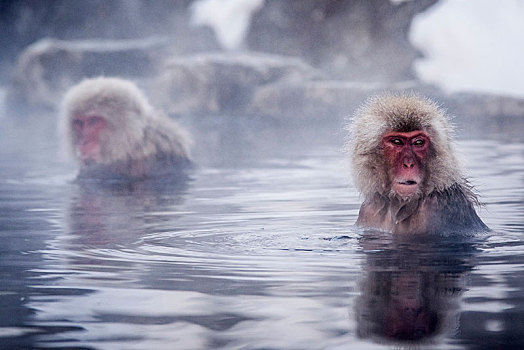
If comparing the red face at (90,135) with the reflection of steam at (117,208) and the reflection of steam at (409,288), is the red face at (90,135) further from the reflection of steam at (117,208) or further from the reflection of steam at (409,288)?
the reflection of steam at (409,288)

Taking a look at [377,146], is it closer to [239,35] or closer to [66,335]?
[66,335]

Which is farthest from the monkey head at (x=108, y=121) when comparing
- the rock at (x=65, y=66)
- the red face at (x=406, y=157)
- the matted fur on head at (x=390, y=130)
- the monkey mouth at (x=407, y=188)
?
the rock at (x=65, y=66)

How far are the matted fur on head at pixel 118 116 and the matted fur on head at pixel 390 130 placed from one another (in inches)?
166

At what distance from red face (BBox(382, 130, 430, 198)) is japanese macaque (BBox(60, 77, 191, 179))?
4.46 meters

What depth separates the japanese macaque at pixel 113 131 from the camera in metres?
10.2

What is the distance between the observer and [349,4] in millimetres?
23125

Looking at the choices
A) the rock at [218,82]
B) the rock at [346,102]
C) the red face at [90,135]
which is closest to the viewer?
the red face at [90,135]

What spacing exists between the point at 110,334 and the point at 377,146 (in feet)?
8.81

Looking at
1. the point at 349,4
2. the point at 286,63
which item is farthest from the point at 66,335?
the point at 349,4

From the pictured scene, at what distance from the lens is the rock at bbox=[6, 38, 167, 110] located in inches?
933

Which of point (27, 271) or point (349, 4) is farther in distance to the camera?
point (349, 4)

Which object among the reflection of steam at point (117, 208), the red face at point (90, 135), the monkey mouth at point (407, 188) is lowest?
the reflection of steam at point (117, 208)

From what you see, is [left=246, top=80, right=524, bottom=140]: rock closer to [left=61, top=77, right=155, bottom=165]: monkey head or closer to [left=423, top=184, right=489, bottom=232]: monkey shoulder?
[left=61, top=77, right=155, bottom=165]: monkey head

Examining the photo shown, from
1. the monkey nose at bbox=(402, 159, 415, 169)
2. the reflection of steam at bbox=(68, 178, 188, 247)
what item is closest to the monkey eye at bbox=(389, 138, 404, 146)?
the monkey nose at bbox=(402, 159, 415, 169)
